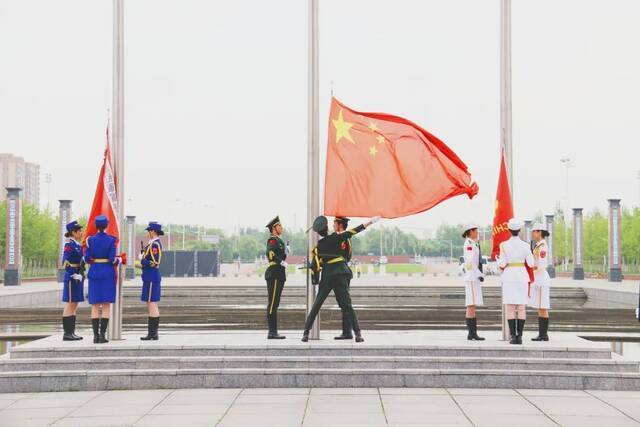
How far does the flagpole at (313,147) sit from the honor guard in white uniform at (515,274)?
2.63m

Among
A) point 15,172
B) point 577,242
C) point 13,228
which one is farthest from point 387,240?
point 13,228

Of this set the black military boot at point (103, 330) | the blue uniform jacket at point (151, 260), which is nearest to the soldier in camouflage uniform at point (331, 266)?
the blue uniform jacket at point (151, 260)

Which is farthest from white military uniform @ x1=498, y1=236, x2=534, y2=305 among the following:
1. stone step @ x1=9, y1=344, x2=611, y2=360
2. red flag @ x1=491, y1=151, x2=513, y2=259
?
stone step @ x1=9, y1=344, x2=611, y2=360

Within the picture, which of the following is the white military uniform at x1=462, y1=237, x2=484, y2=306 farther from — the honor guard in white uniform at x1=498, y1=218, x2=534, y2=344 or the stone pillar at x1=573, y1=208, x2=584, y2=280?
the stone pillar at x1=573, y1=208, x2=584, y2=280

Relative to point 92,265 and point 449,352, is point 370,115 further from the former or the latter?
point 92,265

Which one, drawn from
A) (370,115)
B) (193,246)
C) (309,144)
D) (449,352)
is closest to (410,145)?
(370,115)

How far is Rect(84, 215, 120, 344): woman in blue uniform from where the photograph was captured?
35.7 feet

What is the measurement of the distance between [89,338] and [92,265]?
118 cm

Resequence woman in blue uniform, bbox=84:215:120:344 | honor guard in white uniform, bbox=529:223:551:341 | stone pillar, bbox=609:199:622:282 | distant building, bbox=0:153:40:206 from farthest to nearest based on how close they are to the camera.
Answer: distant building, bbox=0:153:40:206, stone pillar, bbox=609:199:622:282, honor guard in white uniform, bbox=529:223:551:341, woman in blue uniform, bbox=84:215:120:344

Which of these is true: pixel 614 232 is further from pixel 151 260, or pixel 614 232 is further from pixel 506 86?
pixel 151 260

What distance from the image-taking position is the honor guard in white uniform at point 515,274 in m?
11.0

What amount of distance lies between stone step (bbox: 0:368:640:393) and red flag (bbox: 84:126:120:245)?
2222 mm

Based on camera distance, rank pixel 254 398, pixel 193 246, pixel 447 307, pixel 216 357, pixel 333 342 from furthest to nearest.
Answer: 1. pixel 193 246
2. pixel 447 307
3. pixel 333 342
4. pixel 216 357
5. pixel 254 398

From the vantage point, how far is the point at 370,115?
11320 mm
